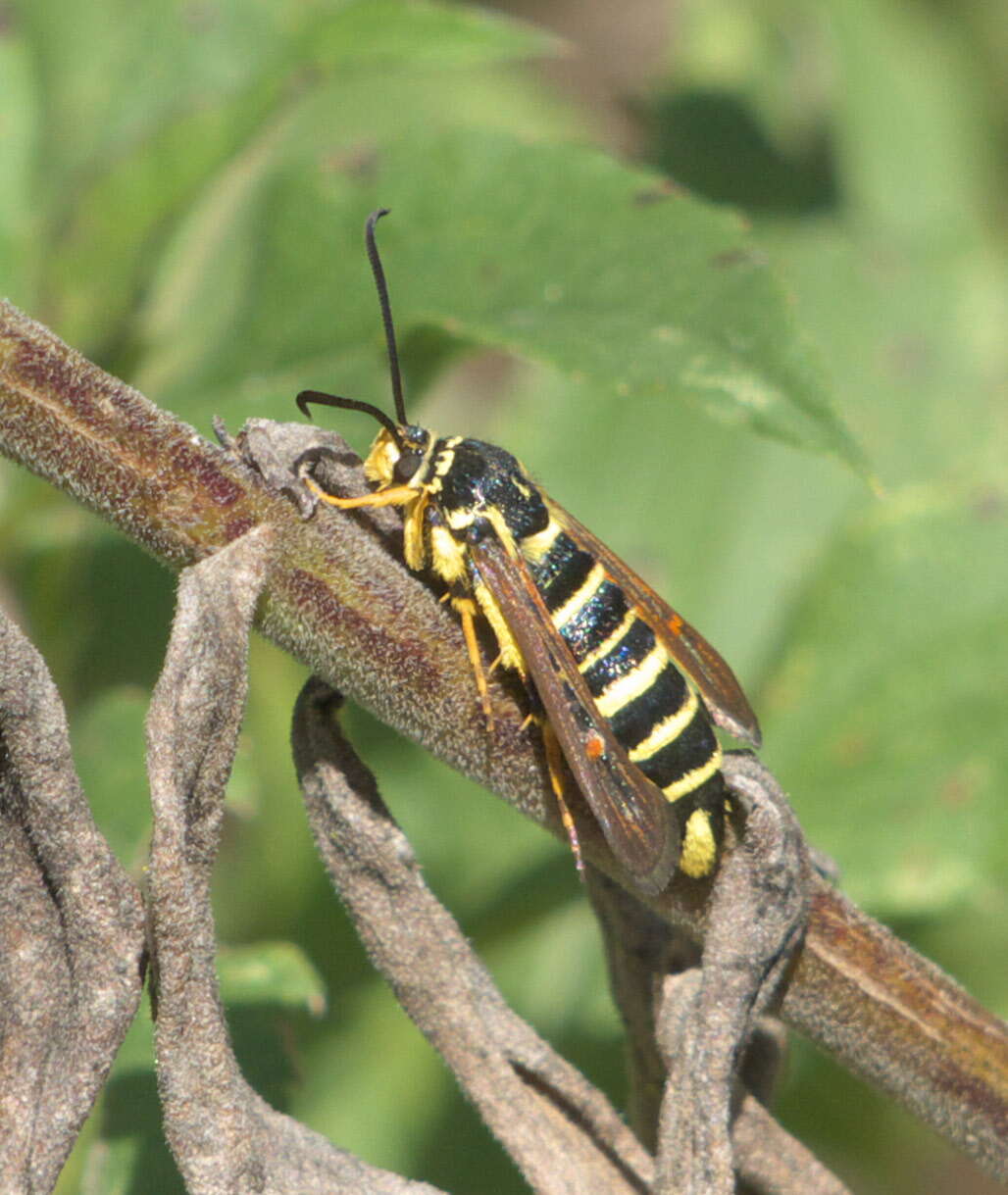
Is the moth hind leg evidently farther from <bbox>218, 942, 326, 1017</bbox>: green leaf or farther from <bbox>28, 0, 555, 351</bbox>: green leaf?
<bbox>28, 0, 555, 351</bbox>: green leaf

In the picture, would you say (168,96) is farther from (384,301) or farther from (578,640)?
(578,640)

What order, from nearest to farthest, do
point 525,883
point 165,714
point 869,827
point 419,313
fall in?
point 165,714 → point 419,313 → point 869,827 → point 525,883

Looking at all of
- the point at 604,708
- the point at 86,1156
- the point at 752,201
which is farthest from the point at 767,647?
the point at 86,1156

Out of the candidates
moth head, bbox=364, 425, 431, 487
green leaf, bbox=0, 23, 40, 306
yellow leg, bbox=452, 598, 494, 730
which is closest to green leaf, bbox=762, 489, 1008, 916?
moth head, bbox=364, 425, 431, 487

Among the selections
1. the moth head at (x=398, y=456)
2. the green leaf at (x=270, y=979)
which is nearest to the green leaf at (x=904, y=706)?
the green leaf at (x=270, y=979)

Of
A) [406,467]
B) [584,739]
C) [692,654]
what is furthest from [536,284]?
[584,739]

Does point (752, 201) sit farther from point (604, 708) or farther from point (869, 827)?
point (604, 708)
